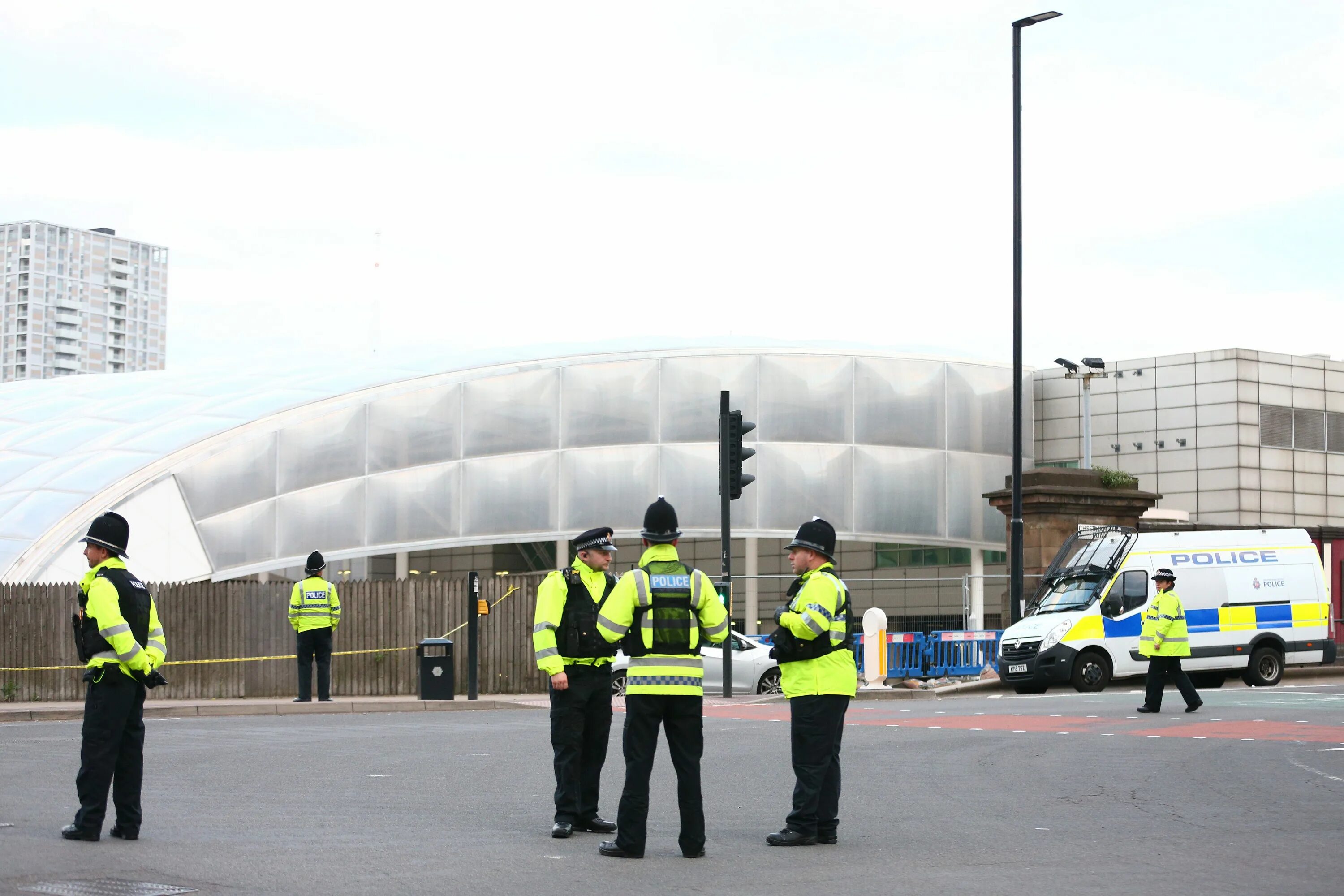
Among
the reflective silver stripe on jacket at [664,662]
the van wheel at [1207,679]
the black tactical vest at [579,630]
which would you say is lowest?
the van wheel at [1207,679]

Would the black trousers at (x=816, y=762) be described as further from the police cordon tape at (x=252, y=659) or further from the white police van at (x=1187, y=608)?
the white police van at (x=1187, y=608)

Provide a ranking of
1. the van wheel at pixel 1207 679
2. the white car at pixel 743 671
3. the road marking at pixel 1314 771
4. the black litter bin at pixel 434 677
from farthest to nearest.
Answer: the van wheel at pixel 1207 679 < the white car at pixel 743 671 < the black litter bin at pixel 434 677 < the road marking at pixel 1314 771

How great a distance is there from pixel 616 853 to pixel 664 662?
1017mm

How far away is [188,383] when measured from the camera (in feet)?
139

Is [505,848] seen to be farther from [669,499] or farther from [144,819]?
[669,499]

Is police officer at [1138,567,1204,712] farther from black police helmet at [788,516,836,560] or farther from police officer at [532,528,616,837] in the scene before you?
police officer at [532,528,616,837]

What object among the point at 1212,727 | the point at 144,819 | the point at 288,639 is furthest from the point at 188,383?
the point at 144,819

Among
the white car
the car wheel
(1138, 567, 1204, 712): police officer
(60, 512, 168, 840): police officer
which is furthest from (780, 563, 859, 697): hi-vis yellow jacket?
the car wheel

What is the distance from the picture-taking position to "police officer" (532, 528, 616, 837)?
9508mm

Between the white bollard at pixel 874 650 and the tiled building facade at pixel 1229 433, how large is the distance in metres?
16.6

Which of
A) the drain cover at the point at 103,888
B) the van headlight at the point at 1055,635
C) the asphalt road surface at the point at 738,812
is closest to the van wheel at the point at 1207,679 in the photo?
the van headlight at the point at 1055,635

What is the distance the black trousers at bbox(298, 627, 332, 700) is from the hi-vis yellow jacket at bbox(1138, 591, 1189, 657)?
1037 cm

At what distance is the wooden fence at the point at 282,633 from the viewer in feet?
78.4

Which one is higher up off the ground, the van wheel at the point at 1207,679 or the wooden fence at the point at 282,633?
the wooden fence at the point at 282,633
